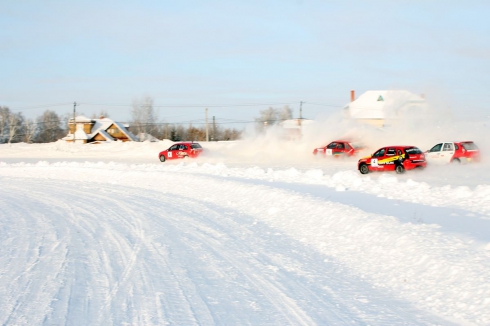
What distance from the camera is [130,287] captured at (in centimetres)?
659

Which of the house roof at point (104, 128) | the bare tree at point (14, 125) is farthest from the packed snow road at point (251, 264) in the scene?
the bare tree at point (14, 125)

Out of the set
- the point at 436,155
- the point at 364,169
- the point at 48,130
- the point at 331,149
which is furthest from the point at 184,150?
the point at 48,130

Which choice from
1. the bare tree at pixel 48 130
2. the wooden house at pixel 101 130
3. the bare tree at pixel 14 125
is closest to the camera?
the wooden house at pixel 101 130

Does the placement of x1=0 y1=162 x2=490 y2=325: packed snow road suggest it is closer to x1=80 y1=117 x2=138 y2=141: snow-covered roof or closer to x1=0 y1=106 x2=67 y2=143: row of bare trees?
x1=80 y1=117 x2=138 y2=141: snow-covered roof

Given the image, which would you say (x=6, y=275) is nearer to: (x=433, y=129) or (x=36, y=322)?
(x=36, y=322)

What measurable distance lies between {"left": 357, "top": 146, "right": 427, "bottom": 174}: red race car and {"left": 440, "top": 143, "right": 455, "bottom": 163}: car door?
9.56ft

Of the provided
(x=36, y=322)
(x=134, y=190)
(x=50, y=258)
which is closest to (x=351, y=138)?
(x=134, y=190)

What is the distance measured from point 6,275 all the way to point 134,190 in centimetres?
1289

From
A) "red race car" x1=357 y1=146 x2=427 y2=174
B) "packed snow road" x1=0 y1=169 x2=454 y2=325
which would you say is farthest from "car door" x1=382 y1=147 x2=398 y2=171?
"packed snow road" x1=0 y1=169 x2=454 y2=325

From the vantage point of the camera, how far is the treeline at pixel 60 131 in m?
104

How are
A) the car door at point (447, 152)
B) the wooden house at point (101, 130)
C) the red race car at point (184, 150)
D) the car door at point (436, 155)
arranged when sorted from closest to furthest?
the car door at point (447, 152) → the car door at point (436, 155) → the red race car at point (184, 150) → the wooden house at point (101, 130)

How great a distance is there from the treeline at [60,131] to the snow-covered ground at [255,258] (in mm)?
85976

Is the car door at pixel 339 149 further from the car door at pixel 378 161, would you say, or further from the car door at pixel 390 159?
the car door at pixel 390 159

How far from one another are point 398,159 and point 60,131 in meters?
115
